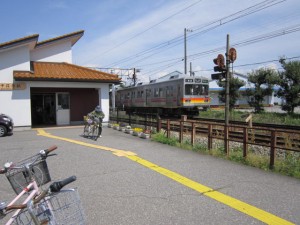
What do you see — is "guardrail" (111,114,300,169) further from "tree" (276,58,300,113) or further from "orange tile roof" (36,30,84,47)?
"tree" (276,58,300,113)

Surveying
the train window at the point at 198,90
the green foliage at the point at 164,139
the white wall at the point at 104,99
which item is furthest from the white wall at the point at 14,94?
the train window at the point at 198,90

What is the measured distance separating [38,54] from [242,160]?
1626cm

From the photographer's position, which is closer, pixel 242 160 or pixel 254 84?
pixel 242 160

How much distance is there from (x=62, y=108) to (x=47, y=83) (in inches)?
110

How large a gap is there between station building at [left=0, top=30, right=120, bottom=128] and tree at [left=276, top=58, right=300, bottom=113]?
56.7 feet

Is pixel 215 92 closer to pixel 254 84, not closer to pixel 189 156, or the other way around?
pixel 254 84

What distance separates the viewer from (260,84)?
1207 inches

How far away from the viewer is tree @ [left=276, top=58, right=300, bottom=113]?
25.8m

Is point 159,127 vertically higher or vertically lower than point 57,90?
lower

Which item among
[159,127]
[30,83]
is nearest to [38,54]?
[30,83]

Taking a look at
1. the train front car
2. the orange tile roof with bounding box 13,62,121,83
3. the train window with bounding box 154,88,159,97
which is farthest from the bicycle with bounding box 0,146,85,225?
the train window with bounding box 154,88,159,97

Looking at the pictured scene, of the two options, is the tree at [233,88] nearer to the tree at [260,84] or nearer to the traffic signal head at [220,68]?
the tree at [260,84]

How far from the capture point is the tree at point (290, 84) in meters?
25.8

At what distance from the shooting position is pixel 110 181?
611cm
